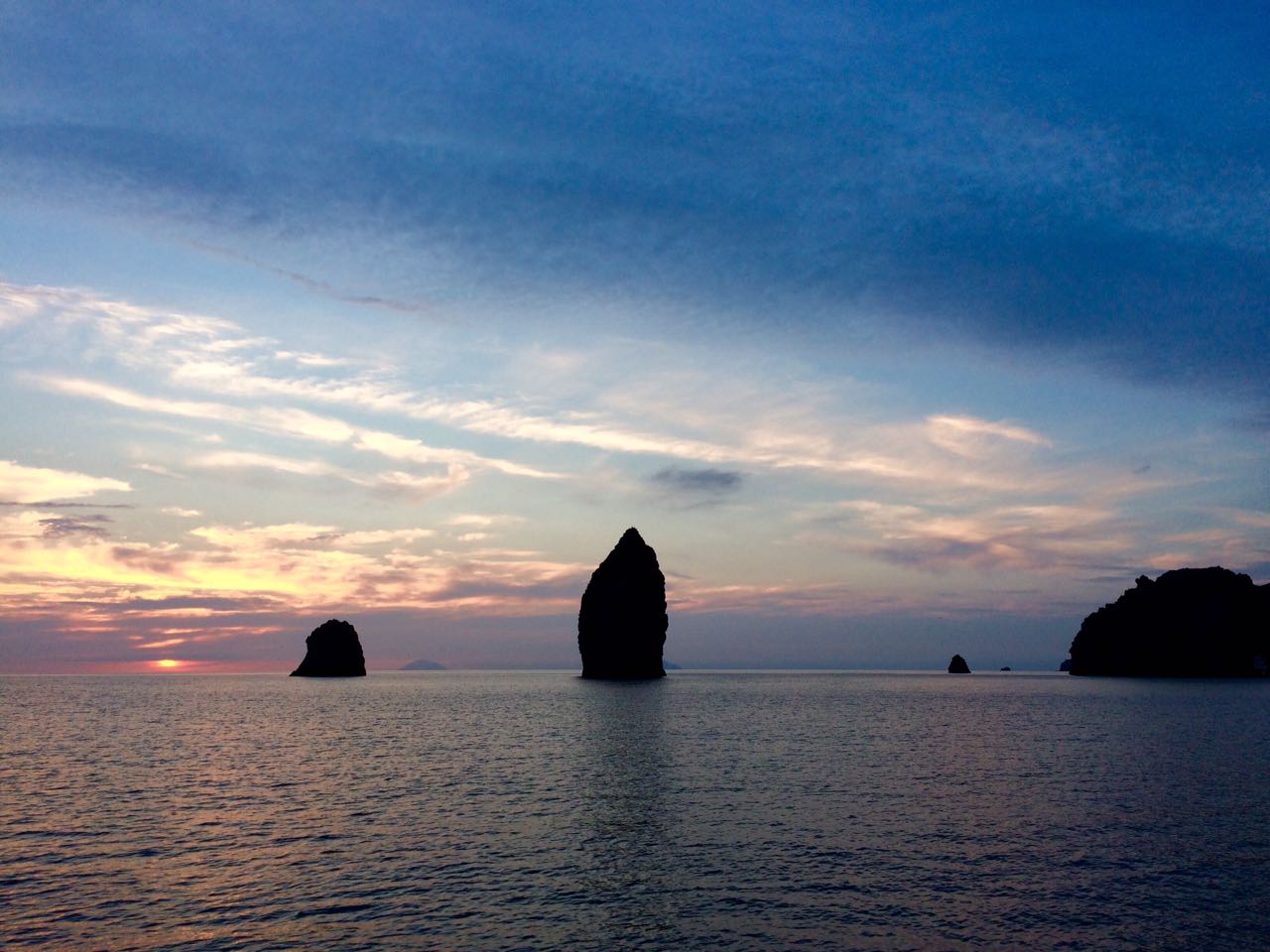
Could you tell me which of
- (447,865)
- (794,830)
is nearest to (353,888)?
(447,865)

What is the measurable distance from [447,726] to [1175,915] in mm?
87252

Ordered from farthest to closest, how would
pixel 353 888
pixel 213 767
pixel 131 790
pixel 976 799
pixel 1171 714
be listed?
pixel 1171 714
pixel 213 767
pixel 131 790
pixel 976 799
pixel 353 888

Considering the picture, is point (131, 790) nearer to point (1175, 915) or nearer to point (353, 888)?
point (353, 888)

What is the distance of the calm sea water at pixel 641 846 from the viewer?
25.7 meters

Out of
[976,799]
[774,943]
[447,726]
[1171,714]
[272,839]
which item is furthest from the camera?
[1171,714]

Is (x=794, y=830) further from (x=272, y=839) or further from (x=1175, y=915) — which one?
(x=272, y=839)

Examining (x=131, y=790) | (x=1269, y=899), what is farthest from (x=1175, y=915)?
(x=131, y=790)

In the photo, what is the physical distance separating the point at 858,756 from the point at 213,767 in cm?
4906

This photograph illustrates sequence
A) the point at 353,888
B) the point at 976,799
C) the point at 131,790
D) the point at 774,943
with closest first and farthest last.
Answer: the point at 774,943 → the point at 353,888 → the point at 976,799 → the point at 131,790

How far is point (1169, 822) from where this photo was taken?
40.9m

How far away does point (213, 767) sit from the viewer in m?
63.8

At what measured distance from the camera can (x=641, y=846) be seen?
35875 millimetres

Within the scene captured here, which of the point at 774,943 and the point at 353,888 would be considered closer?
the point at 774,943

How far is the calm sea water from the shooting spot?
25.7 m
